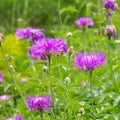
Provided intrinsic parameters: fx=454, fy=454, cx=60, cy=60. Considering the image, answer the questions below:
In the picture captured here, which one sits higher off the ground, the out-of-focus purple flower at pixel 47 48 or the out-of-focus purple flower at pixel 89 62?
the out-of-focus purple flower at pixel 47 48

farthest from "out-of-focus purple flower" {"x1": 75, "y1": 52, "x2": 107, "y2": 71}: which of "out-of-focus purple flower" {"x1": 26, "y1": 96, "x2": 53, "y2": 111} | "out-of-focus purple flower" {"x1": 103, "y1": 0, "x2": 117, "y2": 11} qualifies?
"out-of-focus purple flower" {"x1": 103, "y1": 0, "x2": 117, "y2": 11}

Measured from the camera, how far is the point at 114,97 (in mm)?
2057

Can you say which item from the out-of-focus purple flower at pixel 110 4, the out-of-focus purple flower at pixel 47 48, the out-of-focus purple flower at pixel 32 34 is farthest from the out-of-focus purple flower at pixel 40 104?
the out-of-focus purple flower at pixel 110 4

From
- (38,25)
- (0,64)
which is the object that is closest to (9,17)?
(38,25)

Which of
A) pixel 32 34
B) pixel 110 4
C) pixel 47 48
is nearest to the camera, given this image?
pixel 47 48

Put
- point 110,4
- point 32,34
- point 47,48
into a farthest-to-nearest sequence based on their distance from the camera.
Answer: point 110,4 → point 32,34 → point 47,48

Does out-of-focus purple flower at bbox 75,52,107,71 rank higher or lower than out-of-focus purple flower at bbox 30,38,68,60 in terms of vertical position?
lower

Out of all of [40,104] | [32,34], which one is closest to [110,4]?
[32,34]

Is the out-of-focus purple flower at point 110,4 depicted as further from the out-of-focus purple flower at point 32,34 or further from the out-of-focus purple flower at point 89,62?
the out-of-focus purple flower at point 89,62

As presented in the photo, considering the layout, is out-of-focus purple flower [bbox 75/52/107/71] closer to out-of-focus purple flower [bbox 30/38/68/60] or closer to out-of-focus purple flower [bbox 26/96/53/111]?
out-of-focus purple flower [bbox 30/38/68/60]

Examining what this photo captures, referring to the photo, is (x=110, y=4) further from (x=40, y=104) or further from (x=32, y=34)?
(x=40, y=104)

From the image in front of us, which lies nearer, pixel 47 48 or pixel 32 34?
pixel 47 48

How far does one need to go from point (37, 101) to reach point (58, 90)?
31cm

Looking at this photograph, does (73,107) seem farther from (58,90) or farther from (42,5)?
(42,5)
